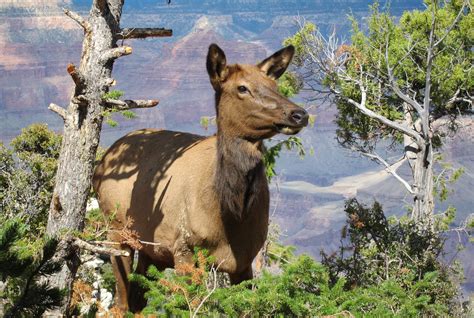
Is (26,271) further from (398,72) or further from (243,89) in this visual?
(398,72)

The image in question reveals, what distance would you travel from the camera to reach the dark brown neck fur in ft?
25.6

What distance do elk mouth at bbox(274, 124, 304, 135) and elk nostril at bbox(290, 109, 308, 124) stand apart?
0.28ft

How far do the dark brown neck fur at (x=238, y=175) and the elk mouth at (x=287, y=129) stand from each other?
0.42m

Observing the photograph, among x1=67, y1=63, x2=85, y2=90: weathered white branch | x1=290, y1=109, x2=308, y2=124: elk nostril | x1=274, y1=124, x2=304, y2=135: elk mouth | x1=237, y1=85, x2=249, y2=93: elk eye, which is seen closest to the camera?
x1=67, y1=63, x2=85, y2=90: weathered white branch

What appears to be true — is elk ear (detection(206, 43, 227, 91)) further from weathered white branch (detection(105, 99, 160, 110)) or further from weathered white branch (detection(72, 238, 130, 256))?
weathered white branch (detection(72, 238, 130, 256))

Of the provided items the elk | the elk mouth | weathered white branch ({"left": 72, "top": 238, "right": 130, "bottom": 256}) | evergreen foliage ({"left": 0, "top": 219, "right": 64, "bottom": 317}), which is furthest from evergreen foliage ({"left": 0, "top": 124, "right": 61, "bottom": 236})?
evergreen foliage ({"left": 0, "top": 219, "right": 64, "bottom": 317})

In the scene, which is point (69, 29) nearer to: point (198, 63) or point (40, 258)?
point (198, 63)

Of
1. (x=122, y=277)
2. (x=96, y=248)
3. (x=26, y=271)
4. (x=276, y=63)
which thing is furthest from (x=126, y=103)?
(x=122, y=277)

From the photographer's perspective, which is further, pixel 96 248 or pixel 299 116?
pixel 299 116

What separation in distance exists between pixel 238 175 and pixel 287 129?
2.50 feet

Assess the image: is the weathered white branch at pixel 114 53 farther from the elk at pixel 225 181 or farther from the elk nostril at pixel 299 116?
the elk nostril at pixel 299 116

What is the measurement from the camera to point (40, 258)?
5.61 metres

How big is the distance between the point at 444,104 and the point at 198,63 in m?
155

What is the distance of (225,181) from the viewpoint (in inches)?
310
